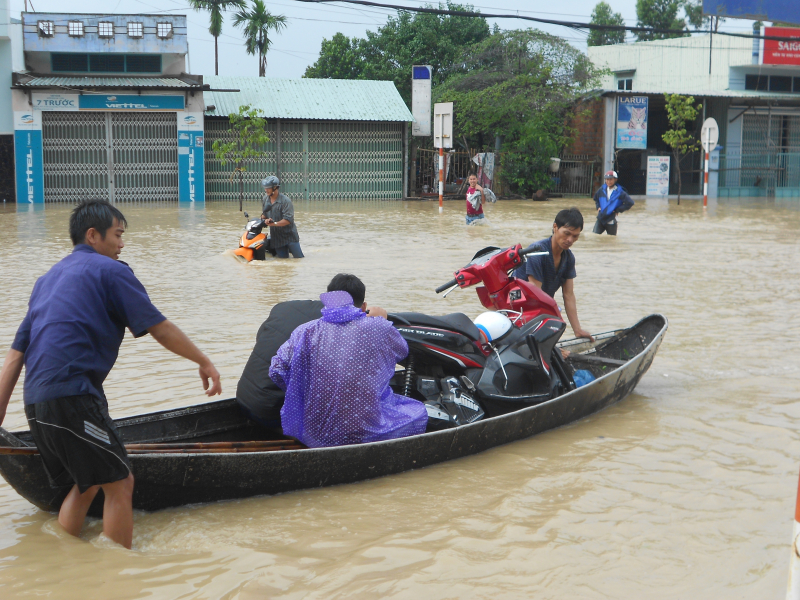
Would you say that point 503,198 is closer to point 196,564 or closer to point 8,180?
point 8,180

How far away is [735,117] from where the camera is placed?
106ft

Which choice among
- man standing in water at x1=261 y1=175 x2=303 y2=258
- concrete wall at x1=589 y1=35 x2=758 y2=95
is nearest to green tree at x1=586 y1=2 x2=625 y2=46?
concrete wall at x1=589 y1=35 x2=758 y2=95

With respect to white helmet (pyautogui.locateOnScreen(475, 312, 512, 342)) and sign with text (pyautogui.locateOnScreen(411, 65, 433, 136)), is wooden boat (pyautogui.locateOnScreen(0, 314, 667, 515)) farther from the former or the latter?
sign with text (pyautogui.locateOnScreen(411, 65, 433, 136))

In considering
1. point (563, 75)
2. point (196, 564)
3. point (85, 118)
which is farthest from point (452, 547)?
point (563, 75)

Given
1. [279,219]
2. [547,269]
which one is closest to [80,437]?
[547,269]

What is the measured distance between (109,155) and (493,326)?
74.6ft

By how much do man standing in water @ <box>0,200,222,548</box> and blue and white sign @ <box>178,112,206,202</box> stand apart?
75.9 feet

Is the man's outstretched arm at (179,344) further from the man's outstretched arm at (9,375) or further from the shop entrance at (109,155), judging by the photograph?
the shop entrance at (109,155)

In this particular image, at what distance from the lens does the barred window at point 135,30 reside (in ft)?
79.8

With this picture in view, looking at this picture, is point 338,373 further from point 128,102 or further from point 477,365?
point 128,102

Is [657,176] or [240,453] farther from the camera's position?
[657,176]

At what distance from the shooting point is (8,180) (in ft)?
81.7

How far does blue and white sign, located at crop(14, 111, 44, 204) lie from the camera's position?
24.3 metres

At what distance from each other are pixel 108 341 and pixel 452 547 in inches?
70.0
